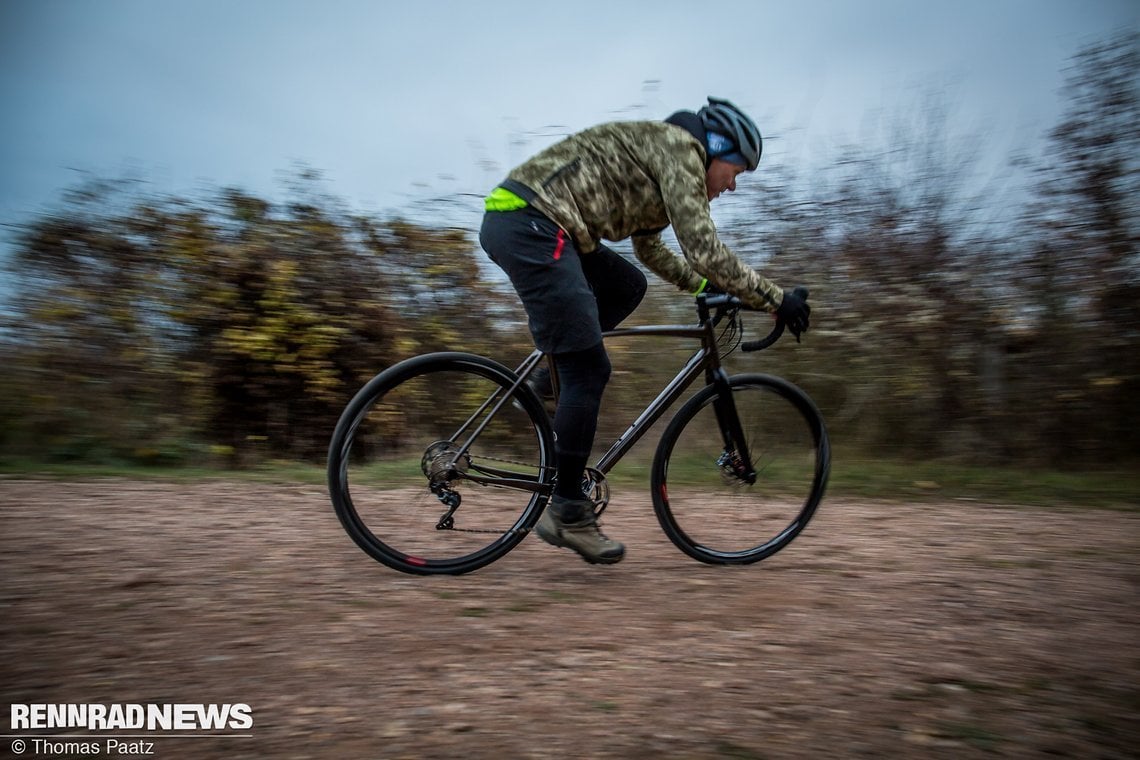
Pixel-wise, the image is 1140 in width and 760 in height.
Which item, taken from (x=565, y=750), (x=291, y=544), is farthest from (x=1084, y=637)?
(x=291, y=544)

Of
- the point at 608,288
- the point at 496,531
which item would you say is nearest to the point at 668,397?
the point at 608,288

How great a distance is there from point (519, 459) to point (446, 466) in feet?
0.99

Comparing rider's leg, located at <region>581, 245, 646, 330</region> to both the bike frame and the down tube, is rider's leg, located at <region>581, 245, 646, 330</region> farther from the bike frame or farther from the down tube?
the down tube

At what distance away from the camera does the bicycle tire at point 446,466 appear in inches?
126

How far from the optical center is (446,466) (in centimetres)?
324

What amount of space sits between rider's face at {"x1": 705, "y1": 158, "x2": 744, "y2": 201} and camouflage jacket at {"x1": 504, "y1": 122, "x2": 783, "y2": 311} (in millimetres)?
106

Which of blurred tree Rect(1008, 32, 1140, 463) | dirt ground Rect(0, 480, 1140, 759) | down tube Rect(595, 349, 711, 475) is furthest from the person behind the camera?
blurred tree Rect(1008, 32, 1140, 463)

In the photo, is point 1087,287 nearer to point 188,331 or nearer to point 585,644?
point 585,644

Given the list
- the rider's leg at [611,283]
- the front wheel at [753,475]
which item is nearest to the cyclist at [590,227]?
the rider's leg at [611,283]

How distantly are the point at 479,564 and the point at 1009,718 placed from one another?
1964 millimetres

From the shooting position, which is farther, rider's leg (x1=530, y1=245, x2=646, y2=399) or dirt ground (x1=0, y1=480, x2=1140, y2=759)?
rider's leg (x1=530, y1=245, x2=646, y2=399)

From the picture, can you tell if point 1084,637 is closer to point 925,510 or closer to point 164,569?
point 925,510

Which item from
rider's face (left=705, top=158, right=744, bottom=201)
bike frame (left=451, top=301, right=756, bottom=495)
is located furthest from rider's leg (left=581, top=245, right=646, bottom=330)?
rider's face (left=705, top=158, right=744, bottom=201)

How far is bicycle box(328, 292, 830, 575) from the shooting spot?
319 cm
